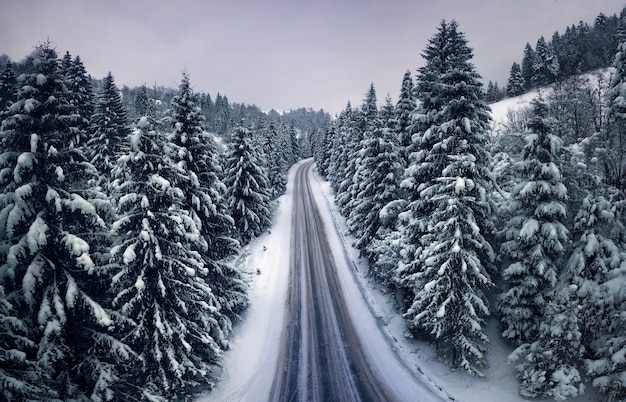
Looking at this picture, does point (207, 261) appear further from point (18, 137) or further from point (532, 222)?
point (532, 222)

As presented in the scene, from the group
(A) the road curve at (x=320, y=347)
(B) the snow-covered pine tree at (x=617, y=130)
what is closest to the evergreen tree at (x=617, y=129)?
(B) the snow-covered pine tree at (x=617, y=130)

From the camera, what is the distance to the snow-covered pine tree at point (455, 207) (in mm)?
15781

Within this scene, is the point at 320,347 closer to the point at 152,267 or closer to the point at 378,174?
the point at 152,267

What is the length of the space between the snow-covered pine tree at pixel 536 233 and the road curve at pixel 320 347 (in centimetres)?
600

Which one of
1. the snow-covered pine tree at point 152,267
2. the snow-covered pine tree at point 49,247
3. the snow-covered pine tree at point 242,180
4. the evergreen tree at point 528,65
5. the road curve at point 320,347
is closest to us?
the snow-covered pine tree at point 49,247

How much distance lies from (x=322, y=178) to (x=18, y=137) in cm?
6981

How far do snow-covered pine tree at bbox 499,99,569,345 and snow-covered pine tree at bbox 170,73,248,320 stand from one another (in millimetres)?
15262

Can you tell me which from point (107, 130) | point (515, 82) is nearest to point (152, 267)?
point (107, 130)

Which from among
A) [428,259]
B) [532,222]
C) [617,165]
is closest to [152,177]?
[428,259]

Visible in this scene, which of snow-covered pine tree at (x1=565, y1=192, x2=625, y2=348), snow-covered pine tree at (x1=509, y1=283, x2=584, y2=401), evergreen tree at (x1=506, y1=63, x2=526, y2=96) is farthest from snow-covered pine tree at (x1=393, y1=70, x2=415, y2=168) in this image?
evergreen tree at (x1=506, y1=63, x2=526, y2=96)

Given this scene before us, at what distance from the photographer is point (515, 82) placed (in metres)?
78.6

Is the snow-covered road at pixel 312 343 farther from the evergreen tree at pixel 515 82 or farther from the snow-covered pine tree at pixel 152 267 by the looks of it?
the evergreen tree at pixel 515 82

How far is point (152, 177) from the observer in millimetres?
13500

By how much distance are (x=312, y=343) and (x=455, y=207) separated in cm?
1320
